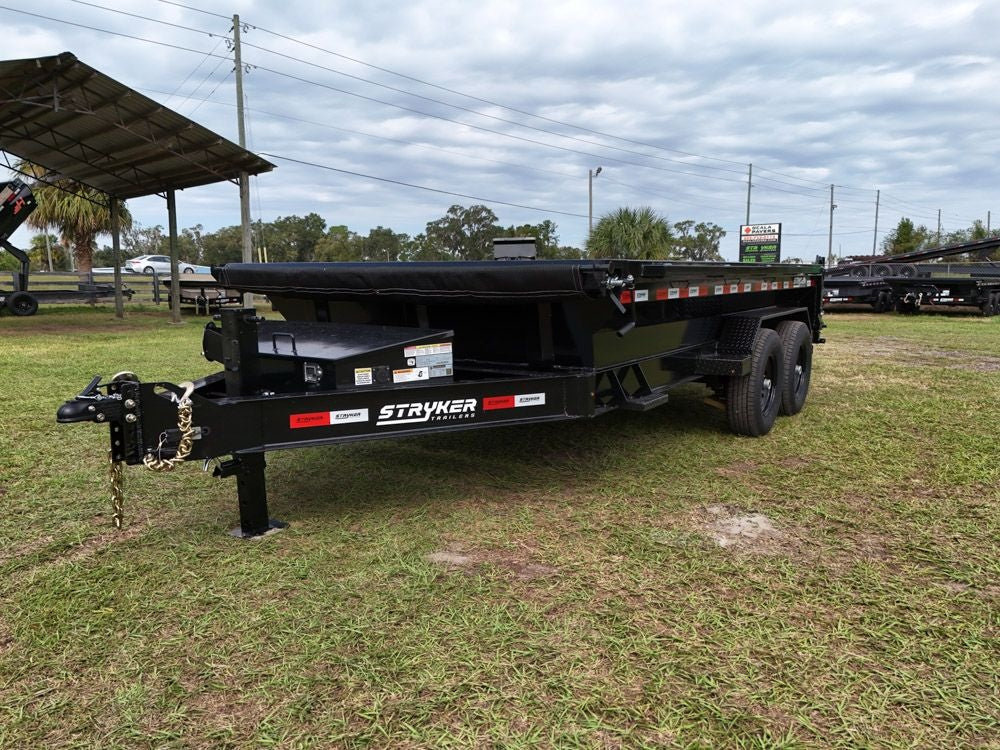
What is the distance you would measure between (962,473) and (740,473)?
4.32 ft

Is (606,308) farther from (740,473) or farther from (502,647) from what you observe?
(502,647)

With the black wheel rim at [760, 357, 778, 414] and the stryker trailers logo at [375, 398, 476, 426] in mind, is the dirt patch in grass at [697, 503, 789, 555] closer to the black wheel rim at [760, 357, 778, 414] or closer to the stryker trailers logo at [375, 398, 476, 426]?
the stryker trailers logo at [375, 398, 476, 426]

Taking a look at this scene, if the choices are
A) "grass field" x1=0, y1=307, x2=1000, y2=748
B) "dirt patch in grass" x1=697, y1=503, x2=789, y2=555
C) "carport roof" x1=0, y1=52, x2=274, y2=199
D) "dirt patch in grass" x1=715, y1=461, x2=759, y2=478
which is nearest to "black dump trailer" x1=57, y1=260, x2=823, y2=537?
"grass field" x1=0, y1=307, x2=1000, y2=748

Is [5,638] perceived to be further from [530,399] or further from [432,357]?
[530,399]

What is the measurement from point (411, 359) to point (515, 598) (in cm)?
122

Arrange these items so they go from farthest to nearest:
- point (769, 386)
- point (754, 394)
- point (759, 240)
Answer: point (759, 240), point (769, 386), point (754, 394)

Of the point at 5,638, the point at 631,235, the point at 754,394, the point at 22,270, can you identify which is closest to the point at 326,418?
the point at 5,638

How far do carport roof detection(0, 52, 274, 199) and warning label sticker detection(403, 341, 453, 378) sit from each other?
400 inches

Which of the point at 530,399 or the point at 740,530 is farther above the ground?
the point at 530,399

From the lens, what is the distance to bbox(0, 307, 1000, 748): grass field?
211 centimetres

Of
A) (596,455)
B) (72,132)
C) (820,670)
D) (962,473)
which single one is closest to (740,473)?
(596,455)

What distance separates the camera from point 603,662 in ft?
7.80

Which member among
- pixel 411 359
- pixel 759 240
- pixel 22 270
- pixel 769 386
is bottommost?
pixel 769 386

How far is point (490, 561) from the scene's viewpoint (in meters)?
3.15
